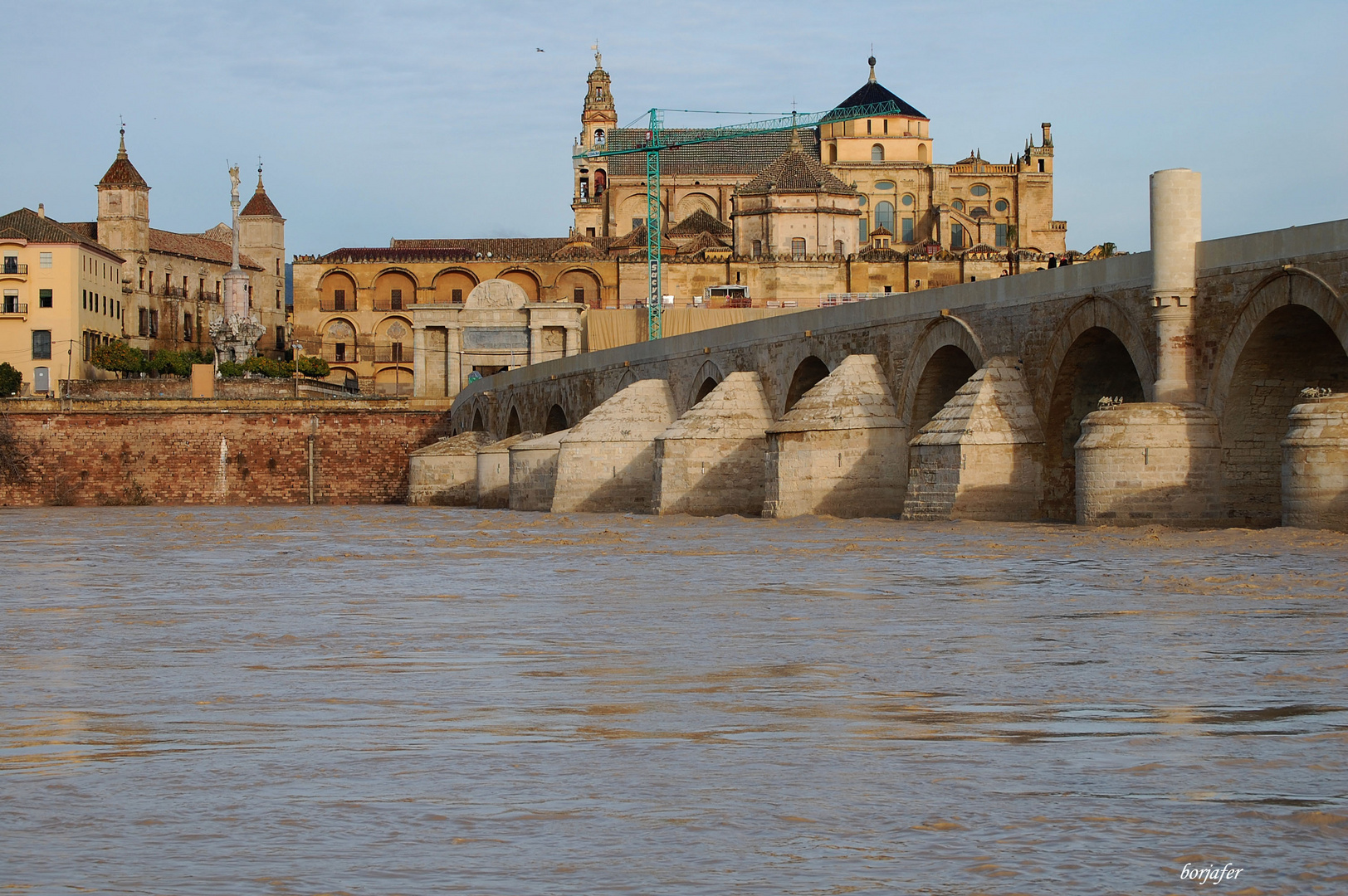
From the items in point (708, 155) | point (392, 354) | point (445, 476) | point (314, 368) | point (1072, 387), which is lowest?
point (445, 476)

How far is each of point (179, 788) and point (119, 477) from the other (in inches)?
2215

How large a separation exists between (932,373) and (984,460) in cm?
453

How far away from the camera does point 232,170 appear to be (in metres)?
101

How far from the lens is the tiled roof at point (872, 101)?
91375 mm

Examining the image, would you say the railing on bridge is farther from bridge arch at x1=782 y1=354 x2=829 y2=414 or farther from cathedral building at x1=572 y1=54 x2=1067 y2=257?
bridge arch at x1=782 y1=354 x2=829 y2=414

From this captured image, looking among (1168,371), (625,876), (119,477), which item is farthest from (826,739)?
(119,477)

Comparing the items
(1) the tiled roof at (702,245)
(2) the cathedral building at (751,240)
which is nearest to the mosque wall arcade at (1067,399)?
(2) the cathedral building at (751,240)

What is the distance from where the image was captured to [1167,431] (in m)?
20.6

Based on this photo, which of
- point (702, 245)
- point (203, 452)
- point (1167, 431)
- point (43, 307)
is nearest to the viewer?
point (1167, 431)

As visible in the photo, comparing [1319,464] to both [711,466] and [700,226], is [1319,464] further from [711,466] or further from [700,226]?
[700,226]

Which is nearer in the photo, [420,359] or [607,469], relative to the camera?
[607,469]

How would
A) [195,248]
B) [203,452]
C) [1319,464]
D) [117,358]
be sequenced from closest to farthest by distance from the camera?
[1319,464]
[203,452]
[117,358]
[195,248]

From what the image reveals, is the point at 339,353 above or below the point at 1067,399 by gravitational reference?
above

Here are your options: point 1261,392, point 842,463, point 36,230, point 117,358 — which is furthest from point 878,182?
point 1261,392
